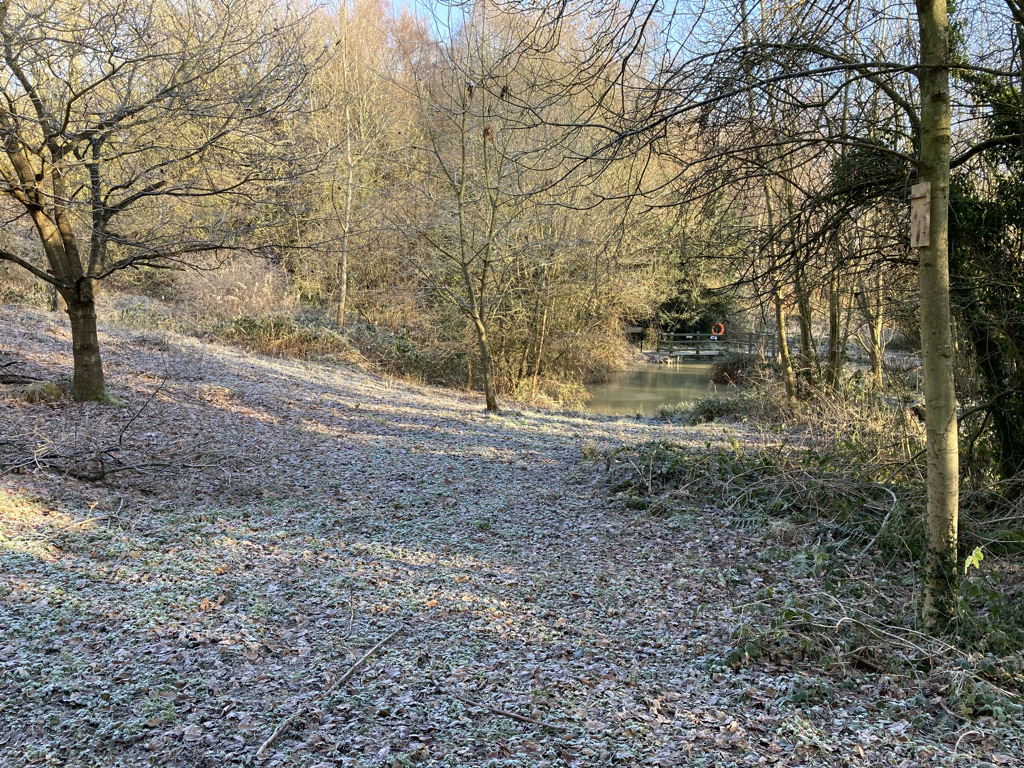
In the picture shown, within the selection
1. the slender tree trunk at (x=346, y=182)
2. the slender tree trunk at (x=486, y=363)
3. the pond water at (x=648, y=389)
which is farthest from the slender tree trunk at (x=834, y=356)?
the slender tree trunk at (x=346, y=182)

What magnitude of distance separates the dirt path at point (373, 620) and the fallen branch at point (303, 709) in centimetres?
2

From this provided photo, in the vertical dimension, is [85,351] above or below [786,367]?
above

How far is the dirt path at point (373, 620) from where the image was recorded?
2.62 m

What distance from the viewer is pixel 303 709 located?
2.80 metres

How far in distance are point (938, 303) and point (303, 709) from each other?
338 centimetres

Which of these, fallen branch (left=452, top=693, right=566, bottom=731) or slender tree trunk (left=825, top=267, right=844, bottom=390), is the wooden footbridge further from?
fallen branch (left=452, top=693, right=566, bottom=731)

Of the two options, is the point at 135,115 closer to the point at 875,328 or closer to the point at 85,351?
the point at 85,351

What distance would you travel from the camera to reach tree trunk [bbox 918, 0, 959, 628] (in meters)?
3.11

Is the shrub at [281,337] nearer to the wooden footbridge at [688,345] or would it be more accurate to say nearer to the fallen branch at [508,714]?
the wooden footbridge at [688,345]

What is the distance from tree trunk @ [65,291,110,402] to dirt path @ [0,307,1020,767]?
34cm

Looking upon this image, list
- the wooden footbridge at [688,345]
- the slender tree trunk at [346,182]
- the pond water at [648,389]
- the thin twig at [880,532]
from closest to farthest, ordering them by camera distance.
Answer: the thin twig at [880,532], the pond water at [648,389], the slender tree trunk at [346,182], the wooden footbridge at [688,345]

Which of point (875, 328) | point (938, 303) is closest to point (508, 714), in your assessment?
point (938, 303)

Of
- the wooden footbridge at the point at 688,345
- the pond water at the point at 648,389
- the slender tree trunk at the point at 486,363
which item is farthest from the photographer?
the wooden footbridge at the point at 688,345

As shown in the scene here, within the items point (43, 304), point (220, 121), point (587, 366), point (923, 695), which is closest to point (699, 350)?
point (587, 366)
